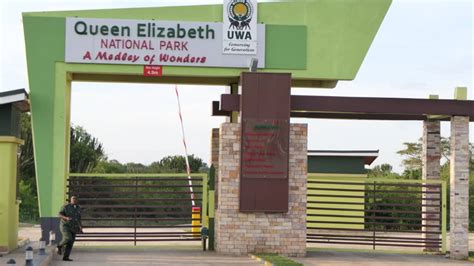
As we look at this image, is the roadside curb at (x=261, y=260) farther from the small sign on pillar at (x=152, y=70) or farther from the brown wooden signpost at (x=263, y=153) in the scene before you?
the small sign on pillar at (x=152, y=70)

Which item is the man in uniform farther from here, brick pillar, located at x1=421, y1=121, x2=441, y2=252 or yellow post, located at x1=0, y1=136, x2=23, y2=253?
brick pillar, located at x1=421, y1=121, x2=441, y2=252

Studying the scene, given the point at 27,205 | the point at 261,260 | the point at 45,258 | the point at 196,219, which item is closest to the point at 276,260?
the point at 261,260

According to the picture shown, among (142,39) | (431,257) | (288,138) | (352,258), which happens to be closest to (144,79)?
(142,39)

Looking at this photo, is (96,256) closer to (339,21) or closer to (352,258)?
(352,258)

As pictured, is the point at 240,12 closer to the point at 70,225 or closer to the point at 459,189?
the point at 70,225

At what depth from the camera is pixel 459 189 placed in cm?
2145

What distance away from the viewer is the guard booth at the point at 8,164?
2033cm

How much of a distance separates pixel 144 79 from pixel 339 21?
213 inches

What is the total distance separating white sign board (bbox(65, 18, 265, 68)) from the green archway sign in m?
0.03

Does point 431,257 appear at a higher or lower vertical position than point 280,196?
lower

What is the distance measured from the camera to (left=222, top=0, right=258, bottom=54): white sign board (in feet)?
70.7

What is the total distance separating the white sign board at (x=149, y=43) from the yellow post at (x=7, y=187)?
2640 mm

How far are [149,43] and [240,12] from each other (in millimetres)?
2435

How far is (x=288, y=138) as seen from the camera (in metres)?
20.2
